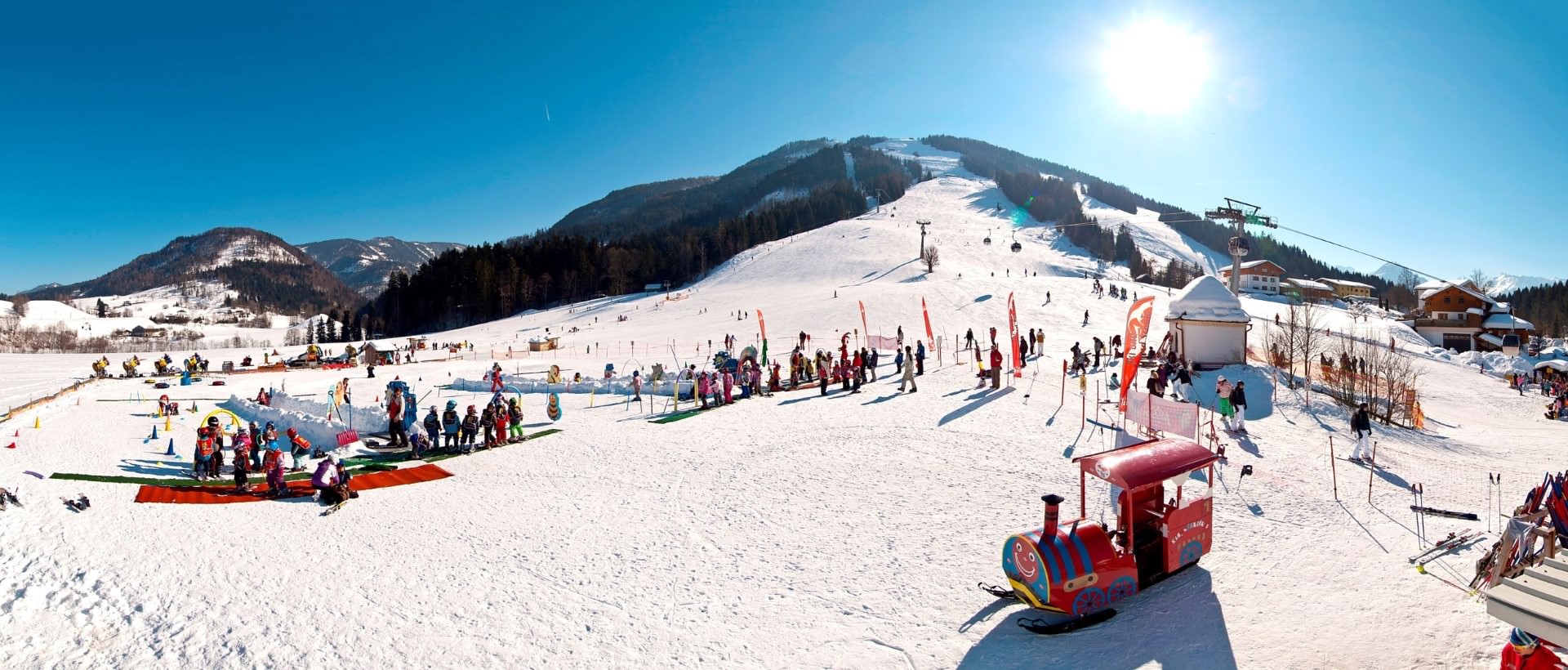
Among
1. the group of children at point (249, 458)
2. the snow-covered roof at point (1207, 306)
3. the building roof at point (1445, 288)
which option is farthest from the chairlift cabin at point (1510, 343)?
the group of children at point (249, 458)

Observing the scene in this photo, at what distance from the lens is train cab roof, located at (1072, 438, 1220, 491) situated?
744 centimetres

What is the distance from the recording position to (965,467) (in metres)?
12.8

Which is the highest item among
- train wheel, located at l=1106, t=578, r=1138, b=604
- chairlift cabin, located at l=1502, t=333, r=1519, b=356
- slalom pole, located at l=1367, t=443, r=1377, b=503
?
train wheel, located at l=1106, t=578, r=1138, b=604

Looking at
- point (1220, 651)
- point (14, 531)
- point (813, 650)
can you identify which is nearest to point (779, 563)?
point (813, 650)

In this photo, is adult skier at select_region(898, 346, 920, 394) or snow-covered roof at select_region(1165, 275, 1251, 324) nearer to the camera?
adult skier at select_region(898, 346, 920, 394)

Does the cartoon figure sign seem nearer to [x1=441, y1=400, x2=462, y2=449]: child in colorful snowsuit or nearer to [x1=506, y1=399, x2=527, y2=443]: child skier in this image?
[x1=506, y1=399, x2=527, y2=443]: child skier

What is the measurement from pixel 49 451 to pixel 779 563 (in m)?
19.4

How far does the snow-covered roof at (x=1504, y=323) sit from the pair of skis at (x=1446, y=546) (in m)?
67.0

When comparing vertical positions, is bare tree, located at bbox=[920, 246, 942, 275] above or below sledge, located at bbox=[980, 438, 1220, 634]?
above

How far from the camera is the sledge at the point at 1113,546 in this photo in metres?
6.97

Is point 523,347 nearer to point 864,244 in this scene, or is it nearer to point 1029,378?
point 1029,378

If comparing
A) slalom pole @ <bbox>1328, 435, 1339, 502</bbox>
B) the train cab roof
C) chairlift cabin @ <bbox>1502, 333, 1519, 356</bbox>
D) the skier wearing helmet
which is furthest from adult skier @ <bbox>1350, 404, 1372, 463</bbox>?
chairlift cabin @ <bbox>1502, 333, 1519, 356</bbox>

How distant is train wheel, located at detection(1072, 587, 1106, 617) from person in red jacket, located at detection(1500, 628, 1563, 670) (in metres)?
2.95

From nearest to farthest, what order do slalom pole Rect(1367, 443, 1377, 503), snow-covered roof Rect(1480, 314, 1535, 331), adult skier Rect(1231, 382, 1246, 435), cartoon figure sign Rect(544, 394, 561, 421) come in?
slalom pole Rect(1367, 443, 1377, 503), adult skier Rect(1231, 382, 1246, 435), cartoon figure sign Rect(544, 394, 561, 421), snow-covered roof Rect(1480, 314, 1535, 331)
